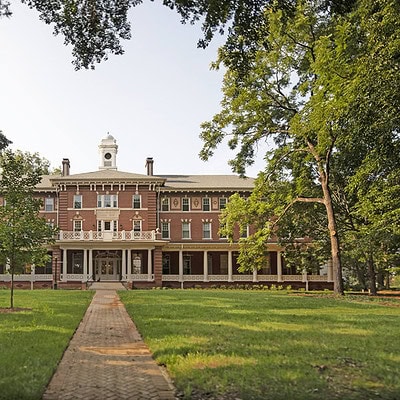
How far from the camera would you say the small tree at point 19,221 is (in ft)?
53.9

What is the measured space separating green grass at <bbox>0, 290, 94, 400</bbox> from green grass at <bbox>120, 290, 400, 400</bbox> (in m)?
1.66

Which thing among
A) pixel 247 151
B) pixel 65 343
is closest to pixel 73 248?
pixel 247 151

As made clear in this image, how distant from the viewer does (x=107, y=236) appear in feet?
137

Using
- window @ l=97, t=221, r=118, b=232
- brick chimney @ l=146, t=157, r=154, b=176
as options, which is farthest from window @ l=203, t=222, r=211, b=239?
window @ l=97, t=221, r=118, b=232

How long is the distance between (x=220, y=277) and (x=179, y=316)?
99.1 feet

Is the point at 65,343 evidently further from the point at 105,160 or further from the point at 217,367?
the point at 105,160

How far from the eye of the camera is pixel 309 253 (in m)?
36.9

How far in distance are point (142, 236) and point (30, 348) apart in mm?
33808

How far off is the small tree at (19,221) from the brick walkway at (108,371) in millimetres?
6618

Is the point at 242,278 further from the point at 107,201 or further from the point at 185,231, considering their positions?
the point at 107,201

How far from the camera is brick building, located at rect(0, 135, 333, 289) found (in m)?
41.6

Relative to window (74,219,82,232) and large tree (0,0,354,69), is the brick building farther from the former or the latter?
large tree (0,0,354,69)

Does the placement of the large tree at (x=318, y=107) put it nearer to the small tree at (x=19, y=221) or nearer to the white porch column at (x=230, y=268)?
the small tree at (x=19, y=221)

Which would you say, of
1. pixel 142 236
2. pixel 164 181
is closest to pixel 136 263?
pixel 142 236
